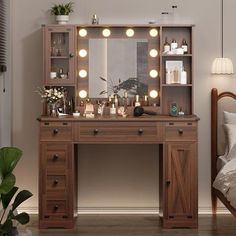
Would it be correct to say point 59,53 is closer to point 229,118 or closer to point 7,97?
point 7,97

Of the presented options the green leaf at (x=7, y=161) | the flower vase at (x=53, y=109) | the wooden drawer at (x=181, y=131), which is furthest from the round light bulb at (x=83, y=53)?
the green leaf at (x=7, y=161)

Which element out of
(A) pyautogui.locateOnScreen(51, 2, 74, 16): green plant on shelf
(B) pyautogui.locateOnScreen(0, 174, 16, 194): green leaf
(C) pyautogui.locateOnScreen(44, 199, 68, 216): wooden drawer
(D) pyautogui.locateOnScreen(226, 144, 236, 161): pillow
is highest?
(A) pyautogui.locateOnScreen(51, 2, 74, 16): green plant on shelf

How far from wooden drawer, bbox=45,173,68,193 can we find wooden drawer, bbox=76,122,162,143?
0.39 m

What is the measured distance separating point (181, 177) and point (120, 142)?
654 mm

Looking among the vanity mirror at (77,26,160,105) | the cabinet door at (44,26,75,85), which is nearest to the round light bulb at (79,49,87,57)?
the vanity mirror at (77,26,160,105)

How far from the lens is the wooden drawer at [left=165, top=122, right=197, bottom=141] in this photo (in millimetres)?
5211

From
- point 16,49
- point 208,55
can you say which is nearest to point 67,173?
point 16,49

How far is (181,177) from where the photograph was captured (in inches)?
207

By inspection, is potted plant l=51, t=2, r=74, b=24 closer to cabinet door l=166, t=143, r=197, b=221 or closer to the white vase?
the white vase

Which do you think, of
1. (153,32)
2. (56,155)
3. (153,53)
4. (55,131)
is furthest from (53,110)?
(153,32)

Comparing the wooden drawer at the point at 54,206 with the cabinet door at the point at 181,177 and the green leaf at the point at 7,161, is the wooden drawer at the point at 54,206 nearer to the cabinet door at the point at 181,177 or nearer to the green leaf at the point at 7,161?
the cabinet door at the point at 181,177

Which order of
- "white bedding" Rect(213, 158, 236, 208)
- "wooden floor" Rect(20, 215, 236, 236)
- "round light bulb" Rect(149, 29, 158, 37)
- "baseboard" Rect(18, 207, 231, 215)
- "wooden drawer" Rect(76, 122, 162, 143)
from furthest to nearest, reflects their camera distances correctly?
"baseboard" Rect(18, 207, 231, 215) → "round light bulb" Rect(149, 29, 158, 37) → "wooden drawer" Rect(76, 122, 162, 143) → "wooden floor" Rect(20, 215, 236, 236) → "white bedding" Rect(213, 158, 236, 208)

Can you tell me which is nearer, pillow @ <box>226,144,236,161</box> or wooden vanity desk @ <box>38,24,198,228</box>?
wooden vanity desk @ <box>38,24,198,228</box>

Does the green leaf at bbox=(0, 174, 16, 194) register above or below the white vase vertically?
below
